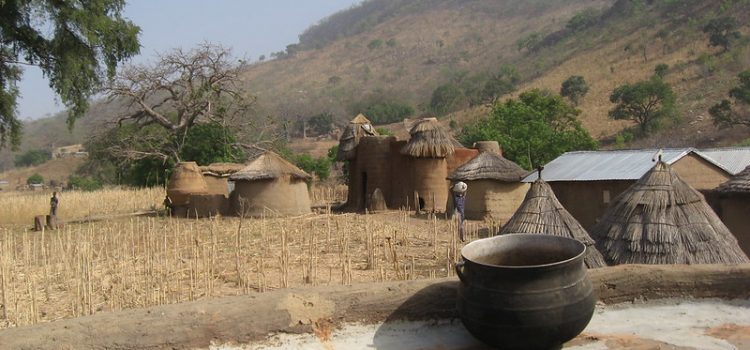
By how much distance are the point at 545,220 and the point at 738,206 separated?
411 cm

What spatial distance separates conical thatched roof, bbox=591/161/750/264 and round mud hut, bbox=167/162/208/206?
13283mm

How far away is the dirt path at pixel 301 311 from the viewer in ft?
12.8

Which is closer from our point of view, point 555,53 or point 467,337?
point 467,337

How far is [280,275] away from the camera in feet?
27.5

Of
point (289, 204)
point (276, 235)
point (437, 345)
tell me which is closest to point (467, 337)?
point (437, 345)

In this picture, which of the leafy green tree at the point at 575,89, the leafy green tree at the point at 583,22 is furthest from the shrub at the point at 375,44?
the leafy green tree at the point at 575,89

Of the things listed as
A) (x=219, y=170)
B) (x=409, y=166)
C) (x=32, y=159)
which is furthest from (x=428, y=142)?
(x=32, y=159)

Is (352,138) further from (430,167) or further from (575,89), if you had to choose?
(575,89)

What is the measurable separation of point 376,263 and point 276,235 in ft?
12.2

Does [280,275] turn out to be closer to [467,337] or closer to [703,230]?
[467,337]

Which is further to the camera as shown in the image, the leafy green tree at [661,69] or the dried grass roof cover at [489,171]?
the leafy green tree at [661,69]

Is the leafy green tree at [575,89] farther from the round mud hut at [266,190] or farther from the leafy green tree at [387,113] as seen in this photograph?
the round mud hut at [266,190]

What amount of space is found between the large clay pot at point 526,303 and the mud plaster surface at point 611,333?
432 mm

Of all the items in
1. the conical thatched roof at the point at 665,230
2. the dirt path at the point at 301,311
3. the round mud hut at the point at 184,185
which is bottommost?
the dirt path at the point at 301,311
